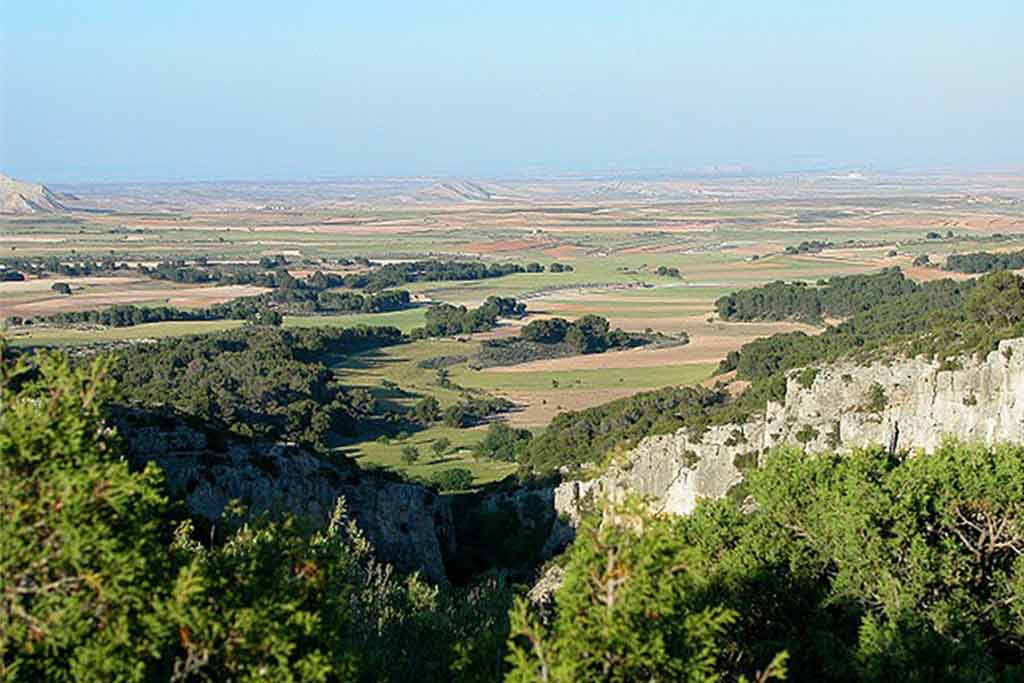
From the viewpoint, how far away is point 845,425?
126ft

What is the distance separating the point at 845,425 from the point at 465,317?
67.7 meters

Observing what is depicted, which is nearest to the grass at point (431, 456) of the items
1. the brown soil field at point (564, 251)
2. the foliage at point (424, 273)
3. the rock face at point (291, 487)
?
the rock face at point (291, 487)

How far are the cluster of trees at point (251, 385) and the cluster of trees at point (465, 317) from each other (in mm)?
17252

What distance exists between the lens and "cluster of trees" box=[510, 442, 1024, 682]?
1258 cm

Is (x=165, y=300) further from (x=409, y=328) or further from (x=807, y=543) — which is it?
(x=807, y=543)

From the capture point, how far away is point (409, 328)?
103m

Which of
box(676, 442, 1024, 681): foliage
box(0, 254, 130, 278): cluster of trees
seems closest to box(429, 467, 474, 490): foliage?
box(676, 442, 1024, 681): foliage

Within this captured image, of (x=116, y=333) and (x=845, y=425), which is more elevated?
(x=845, y=425)

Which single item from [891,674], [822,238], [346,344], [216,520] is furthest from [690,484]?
[822,238]

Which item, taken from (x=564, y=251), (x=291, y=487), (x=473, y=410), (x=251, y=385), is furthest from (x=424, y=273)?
(x=291, y=487)

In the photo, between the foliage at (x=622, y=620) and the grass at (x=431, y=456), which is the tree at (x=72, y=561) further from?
the grass at (x=431, y=456)

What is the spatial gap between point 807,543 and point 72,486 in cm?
1523

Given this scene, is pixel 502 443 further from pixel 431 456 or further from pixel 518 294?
pixel 518 294

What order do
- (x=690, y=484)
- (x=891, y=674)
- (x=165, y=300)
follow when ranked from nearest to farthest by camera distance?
1. (x=891, y=674)
2. (x=690, y=484)
3. (x=165, y=300)
